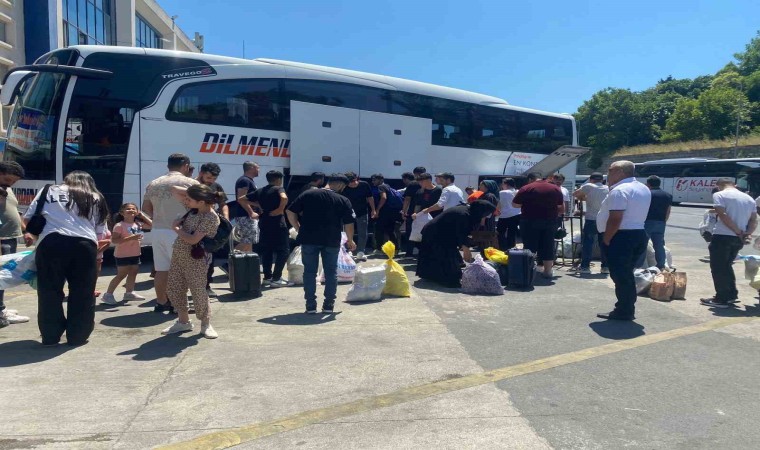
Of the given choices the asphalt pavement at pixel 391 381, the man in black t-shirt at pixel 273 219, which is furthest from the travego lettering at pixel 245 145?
the asphalt pavement at pixel 391 381

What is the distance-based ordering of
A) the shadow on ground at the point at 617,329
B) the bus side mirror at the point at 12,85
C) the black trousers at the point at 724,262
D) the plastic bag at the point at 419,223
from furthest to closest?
the plastic bag at the point at 419,223 → the bus side mirror at the point at 12,85 → the black trousers at the point at 724,262 → the shadow on ground at the point at 617,329

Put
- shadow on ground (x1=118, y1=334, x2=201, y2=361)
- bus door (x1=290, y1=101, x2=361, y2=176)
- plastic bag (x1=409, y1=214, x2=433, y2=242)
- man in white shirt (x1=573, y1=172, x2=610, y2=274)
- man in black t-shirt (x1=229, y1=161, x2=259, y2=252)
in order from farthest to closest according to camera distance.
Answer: bus door (x1=290, y1=101, x2=361, y2=176), man in white shirt (x1=573, y1=172, x2=610, y2=274), plastic bag (x1=409, y1=214, x2=433, y2=242), man in black t-shirt (x1=229, y1=161, x2=259, y2=252), shadow on ground (x1=118, y1=334, x2=201, y2=361)

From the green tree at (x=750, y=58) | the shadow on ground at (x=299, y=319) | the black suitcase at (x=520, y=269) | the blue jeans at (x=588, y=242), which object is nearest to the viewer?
the shadow on ground at (x=299, y=319)

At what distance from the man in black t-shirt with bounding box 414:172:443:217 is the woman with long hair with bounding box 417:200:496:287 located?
1480 mm

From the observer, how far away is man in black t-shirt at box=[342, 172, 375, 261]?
10.4m

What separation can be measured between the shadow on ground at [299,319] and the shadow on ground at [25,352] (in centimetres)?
200

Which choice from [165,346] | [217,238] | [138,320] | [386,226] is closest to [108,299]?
[138,320]

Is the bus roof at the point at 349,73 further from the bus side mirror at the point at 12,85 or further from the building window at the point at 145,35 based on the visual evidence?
the building window at the point at 145,35

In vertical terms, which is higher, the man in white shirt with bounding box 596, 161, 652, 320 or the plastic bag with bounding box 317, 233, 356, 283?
the man in white shirt with bounding box 596, 161, 652, 320

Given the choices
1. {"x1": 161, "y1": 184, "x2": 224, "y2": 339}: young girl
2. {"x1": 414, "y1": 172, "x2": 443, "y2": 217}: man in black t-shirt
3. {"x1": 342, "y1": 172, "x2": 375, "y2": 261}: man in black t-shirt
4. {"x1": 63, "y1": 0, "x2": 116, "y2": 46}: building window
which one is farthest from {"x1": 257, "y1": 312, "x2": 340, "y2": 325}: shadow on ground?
{"x1": 63, "y1": 0, "x2": 116, "y2": 46}: building window

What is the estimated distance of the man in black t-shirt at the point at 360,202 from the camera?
1042 cm

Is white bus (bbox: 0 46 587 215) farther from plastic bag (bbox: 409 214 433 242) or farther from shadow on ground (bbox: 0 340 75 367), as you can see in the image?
shadow on ground (bbox: 0 340 75 367)

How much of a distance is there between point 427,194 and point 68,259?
20.0 ft

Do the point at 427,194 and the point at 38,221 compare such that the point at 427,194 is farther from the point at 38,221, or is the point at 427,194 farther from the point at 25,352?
the point at 25,352
